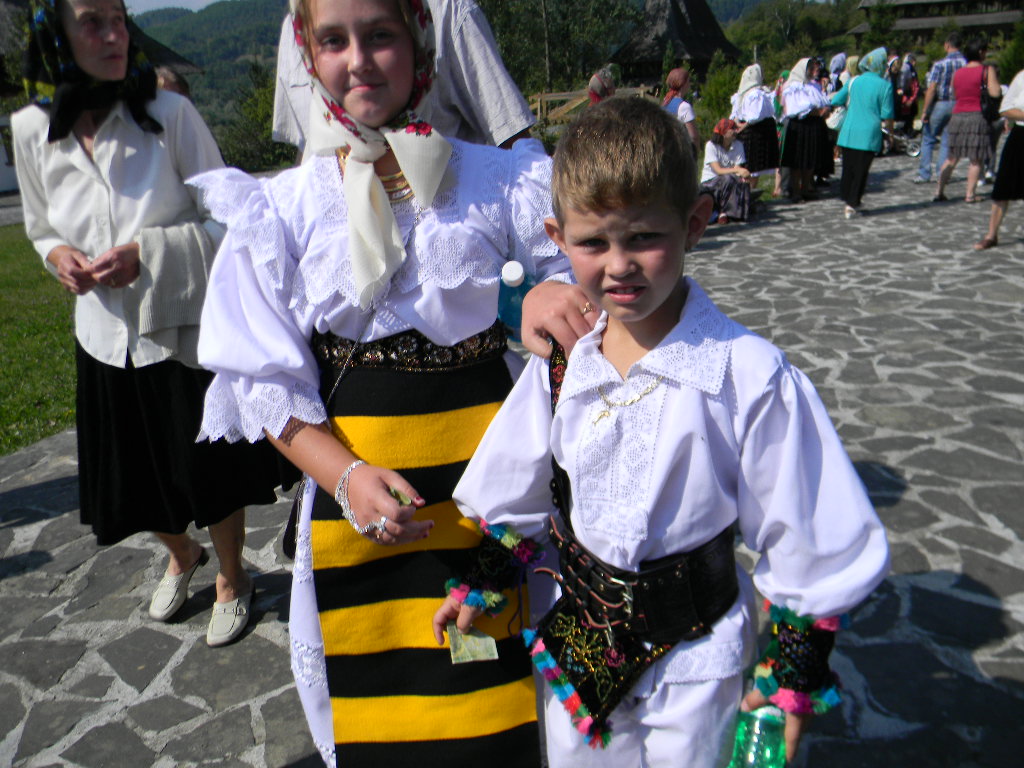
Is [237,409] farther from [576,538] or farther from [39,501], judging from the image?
[39,501]

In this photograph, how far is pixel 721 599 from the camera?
54.2 inches

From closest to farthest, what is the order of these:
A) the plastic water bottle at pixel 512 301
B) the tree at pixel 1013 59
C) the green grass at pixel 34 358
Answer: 1. the plastic water bottle at pixel 512 301
2. the green grass at pixel 34 358
3. the tree at pixel 1013 59

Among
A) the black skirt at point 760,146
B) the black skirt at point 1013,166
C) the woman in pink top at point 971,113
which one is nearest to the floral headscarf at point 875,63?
the woman in pink top at point 971,113

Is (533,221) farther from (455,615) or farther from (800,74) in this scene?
(800,74)

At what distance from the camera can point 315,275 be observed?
1496mm

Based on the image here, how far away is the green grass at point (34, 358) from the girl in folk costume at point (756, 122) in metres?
9.02

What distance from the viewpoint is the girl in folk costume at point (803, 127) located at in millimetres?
11578

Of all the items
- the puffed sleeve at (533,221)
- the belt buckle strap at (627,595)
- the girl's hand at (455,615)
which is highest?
the puffed sleeve at (533,221)

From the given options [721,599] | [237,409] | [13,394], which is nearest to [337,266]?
[237,409]

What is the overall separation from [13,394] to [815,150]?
1056 cm

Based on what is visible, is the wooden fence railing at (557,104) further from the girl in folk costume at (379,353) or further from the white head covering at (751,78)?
the girl in folk costume at (379,353)

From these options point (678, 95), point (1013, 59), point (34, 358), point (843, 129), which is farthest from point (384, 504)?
point (1013, 59)

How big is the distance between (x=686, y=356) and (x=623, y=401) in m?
0.13

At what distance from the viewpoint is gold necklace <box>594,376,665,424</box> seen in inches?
51.8
